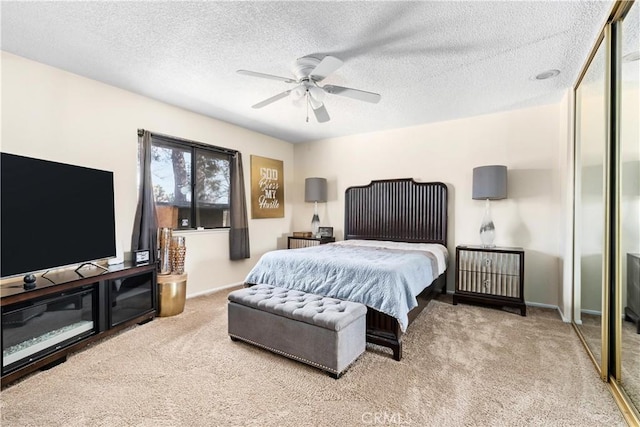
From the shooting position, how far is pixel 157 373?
2160 mm

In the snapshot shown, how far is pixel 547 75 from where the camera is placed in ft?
9.52

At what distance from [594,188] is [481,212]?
171 centimetres

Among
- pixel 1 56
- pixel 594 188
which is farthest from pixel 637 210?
pixel 1 56

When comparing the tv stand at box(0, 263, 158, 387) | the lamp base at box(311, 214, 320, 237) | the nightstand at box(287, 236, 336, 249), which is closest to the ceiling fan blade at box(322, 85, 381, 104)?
the tv stand at box(0, 263, 158, 387)

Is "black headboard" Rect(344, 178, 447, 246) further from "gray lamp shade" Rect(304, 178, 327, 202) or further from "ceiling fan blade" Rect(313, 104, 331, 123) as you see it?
"ceiling fan blade" Rect(313, 104, 331, 123)

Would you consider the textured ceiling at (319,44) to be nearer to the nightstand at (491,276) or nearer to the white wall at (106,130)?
the white wall at (106,130)

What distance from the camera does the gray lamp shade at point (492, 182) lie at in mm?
3631

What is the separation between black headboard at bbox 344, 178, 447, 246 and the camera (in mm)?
4320

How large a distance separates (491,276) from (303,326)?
8.35ft

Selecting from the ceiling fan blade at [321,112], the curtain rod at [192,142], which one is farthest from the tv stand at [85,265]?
the ceiling fan blade at [321,112]

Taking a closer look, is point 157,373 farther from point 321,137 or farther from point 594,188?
point 321,137

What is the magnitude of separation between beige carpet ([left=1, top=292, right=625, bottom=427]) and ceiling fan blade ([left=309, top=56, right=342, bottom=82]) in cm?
226

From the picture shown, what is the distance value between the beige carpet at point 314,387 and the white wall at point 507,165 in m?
1.29

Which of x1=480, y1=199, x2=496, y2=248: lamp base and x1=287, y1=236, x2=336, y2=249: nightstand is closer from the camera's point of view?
x1=480, y1=199, x2=496, y2=248: lamp base
